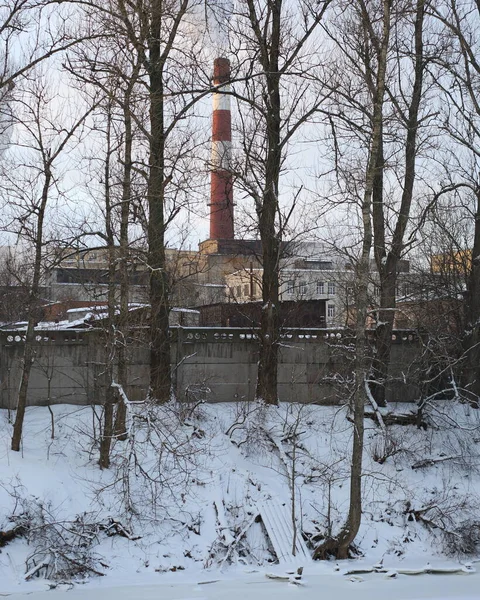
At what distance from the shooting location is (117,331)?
32.9 ft

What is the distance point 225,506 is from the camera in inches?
402

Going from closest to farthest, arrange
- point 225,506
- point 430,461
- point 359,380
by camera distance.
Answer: point 359,380, point 225,506, point 430,461

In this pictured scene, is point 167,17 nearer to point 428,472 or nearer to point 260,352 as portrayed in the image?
point 260,352

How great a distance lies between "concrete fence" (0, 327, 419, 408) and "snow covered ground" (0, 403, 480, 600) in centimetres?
57

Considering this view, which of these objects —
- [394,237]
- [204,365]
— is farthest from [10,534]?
[394,237]

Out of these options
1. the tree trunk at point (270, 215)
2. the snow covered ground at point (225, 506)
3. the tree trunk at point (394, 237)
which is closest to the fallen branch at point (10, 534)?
the snow covered ground at point (225, 506)

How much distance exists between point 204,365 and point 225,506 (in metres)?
3.93

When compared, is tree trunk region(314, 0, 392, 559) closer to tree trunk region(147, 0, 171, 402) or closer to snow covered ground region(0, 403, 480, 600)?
snow covered ground region(0, 403, 480, 600)

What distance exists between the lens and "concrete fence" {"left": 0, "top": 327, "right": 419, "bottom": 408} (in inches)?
478

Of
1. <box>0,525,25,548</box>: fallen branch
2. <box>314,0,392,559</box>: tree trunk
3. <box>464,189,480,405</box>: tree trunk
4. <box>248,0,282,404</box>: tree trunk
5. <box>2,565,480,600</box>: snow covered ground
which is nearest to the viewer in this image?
<box>2,565,480,600</box>: snow covered ground

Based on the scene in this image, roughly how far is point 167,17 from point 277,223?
4.65 meters

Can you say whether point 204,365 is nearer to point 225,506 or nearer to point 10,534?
point 225,506

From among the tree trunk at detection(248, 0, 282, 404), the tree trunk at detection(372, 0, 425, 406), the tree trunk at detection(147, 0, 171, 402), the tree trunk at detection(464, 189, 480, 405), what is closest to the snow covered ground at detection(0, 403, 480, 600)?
the tree trunk at detection(248, 0, 282, 404)

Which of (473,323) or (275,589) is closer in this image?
(275,589)
